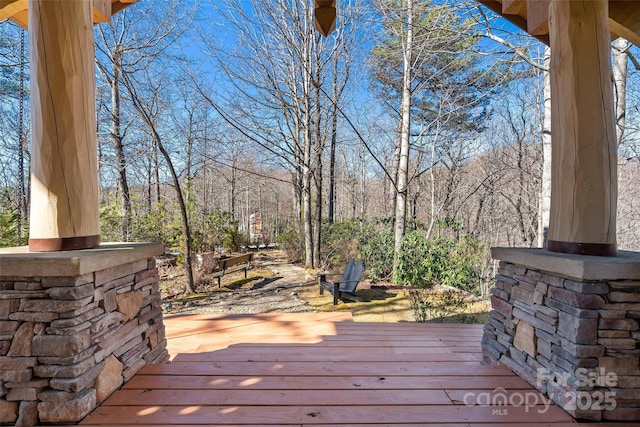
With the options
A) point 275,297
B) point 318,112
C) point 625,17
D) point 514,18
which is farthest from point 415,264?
point 625,17

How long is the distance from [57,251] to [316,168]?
6.18 m

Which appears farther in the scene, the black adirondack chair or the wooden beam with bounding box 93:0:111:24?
the black adirondack chair

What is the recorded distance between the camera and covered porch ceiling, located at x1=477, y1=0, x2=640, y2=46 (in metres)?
2.16

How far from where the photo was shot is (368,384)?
5.47 feet

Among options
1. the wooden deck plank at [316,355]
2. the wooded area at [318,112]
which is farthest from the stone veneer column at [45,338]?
the wooded area at [318,112]

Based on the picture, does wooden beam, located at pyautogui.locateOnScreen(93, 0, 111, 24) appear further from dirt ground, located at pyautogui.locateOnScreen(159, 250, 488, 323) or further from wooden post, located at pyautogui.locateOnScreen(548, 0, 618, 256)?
dirt ground, located at pyautogui.locateOnScreen(159, 250, 488, 323)

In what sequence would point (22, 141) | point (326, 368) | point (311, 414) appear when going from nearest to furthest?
point (311, 414)
point (326, 368)
point (22, 141)

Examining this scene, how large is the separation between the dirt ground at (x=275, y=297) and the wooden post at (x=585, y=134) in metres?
2.49

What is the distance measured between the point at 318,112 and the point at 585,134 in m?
5.97

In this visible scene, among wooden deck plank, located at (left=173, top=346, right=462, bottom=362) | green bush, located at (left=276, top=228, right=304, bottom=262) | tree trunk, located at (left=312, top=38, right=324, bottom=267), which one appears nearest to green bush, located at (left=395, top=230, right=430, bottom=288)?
tree trunk, located at (left=312, top=38, right=324, bottom=267)

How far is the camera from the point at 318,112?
7102 mm

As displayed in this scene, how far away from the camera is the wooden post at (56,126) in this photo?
152cm

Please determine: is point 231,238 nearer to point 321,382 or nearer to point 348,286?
point 348,286

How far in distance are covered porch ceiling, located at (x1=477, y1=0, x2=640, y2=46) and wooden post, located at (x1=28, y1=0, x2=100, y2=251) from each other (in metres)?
2.69
